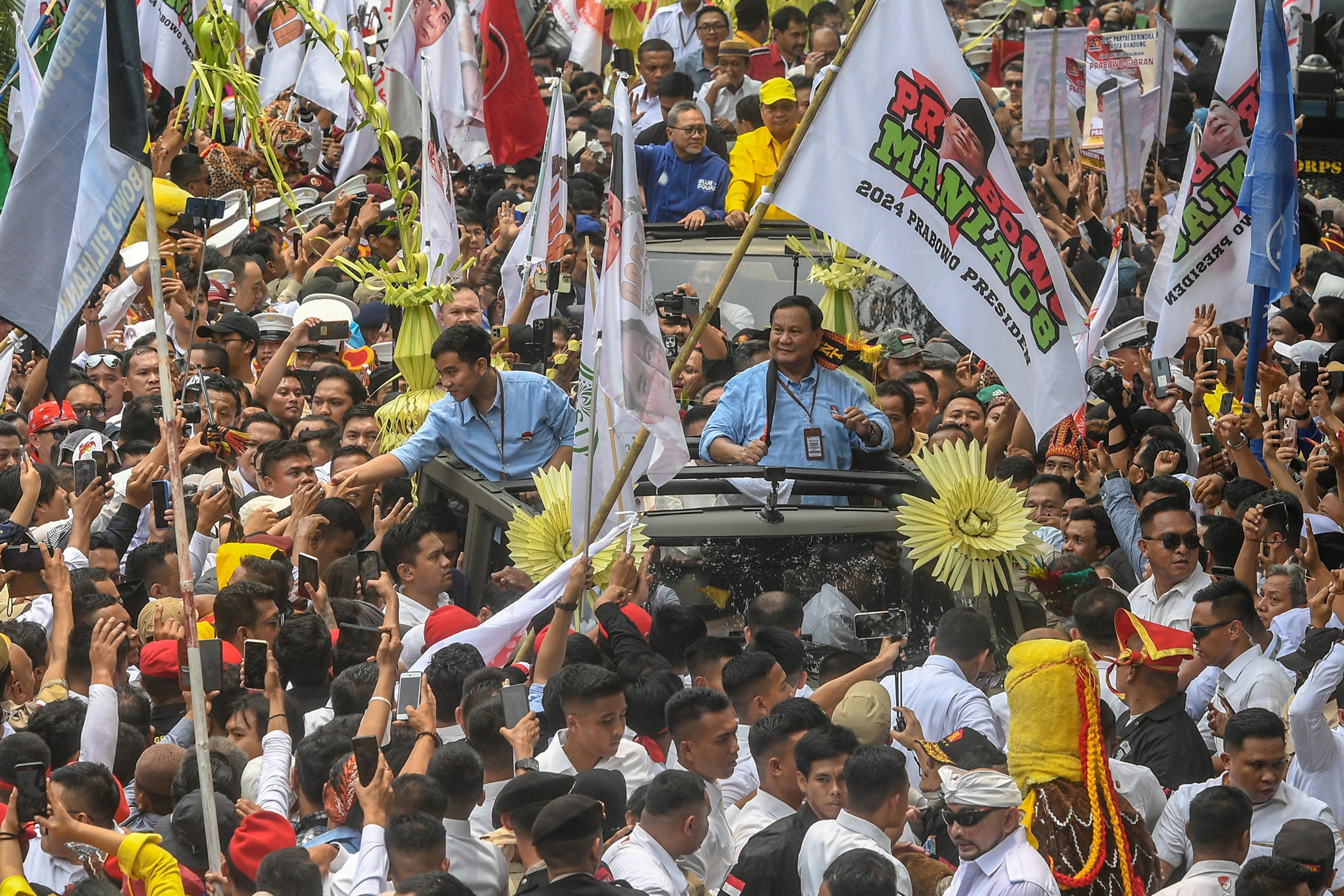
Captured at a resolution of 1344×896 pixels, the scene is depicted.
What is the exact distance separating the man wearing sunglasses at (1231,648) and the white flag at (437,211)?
17.5 feet

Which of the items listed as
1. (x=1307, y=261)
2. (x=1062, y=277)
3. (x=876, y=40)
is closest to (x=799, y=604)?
(x=1062, y=277)

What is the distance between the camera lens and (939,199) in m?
6.82

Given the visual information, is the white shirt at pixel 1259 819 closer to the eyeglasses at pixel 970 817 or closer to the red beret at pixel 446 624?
the eyeglasses at pixel 970 817

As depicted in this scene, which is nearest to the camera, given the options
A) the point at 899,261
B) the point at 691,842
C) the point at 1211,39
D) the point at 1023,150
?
the point at 691,842

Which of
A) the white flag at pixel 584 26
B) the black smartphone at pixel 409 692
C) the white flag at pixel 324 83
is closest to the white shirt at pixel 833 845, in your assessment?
the black smartphone at pixel 409 692

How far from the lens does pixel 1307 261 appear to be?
12711mm

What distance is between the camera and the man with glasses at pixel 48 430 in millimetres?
10547

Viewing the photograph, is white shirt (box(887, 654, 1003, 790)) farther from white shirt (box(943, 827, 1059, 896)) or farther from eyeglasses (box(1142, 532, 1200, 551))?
eyeglasses (box(1142, 532, 1200, 551))

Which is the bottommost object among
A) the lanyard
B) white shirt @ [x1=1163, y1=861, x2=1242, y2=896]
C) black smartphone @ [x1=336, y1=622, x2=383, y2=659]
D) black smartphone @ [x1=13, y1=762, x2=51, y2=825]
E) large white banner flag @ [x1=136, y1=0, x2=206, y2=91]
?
white shirt @ [x1=1163, y1=861, x2=1242, y2=896]

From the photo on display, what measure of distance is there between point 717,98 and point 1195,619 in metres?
9.35

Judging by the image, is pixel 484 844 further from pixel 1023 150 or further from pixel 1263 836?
pixel 1023 150

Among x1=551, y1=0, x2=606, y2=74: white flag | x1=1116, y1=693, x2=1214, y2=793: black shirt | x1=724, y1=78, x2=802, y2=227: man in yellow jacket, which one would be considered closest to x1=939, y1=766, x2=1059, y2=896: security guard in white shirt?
x1=1116, y1=693, x2=1214, y2=793: black shirt

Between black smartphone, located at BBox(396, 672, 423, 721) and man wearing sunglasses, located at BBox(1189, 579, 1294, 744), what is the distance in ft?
10.2

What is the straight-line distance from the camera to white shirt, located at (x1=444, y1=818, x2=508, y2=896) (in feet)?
17.4
